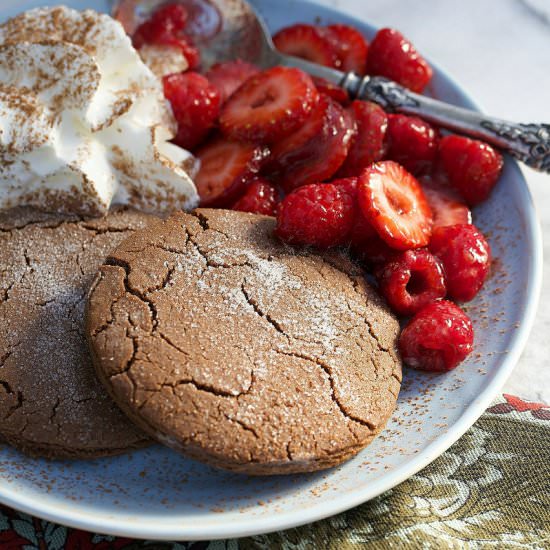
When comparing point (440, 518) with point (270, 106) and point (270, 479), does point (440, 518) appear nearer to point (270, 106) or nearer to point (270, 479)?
point (270, 479)

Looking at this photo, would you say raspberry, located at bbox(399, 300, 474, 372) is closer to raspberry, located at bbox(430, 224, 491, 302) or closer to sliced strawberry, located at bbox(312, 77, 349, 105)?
raspberry, located at bbox(430, 224, 491, 302)

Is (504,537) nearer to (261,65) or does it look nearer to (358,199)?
(358,199)

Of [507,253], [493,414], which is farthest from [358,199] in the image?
[493,414]

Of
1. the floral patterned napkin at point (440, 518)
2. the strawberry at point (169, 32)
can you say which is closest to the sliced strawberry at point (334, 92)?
the strawberry at point (169, 32)

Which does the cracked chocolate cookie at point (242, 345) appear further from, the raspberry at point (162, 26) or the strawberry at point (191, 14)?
the strawberry at point (191, 14)

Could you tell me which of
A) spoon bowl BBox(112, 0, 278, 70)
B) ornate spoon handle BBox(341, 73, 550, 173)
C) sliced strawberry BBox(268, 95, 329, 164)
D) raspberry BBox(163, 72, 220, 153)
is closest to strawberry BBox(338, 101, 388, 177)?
sliced strawberry BBox(268, 95, 329, 164)

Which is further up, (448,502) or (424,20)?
(424,20)
